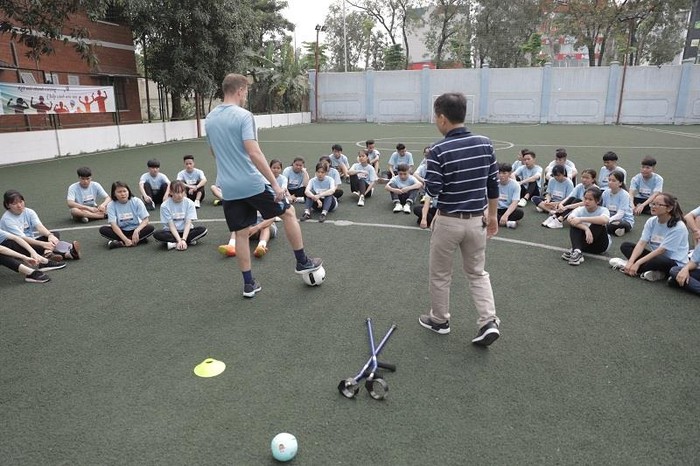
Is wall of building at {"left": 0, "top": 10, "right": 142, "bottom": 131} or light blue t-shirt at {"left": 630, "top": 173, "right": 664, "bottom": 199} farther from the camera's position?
wall of building at {"left": 0, "top": 10, "right": 142, "bottom": 131}

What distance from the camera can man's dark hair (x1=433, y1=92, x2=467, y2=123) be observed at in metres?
3.46

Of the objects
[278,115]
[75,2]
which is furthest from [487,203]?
[278,115]

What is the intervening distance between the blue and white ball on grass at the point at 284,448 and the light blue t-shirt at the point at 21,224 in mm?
5087

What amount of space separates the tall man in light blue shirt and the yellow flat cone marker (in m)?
Answer: 1.35

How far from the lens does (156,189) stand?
957 cm

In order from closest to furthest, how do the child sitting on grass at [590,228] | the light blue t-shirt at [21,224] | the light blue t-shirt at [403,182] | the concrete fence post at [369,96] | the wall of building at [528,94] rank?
the light blue t-shirt at [21,224]
the child sitting on grass at [590,228]
the light blue t-shirt at [403,182]
the wall of building at [528,94]
the concrete fence post at [369,96]

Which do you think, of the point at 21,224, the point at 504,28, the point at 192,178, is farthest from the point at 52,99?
the point at 504,28

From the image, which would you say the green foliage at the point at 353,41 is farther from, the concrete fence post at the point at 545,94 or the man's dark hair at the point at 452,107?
the man's dark hair at the point at 452,107

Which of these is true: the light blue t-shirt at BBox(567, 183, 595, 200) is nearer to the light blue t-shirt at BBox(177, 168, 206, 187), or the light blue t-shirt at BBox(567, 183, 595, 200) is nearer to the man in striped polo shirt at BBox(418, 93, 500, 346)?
the man in striped polo shirt at BBox(418, 93, 500, 346)

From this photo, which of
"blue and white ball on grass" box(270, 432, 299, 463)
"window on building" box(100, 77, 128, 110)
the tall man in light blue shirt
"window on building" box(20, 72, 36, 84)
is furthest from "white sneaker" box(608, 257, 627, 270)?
"window on building" box(100, 77, 128, 110)

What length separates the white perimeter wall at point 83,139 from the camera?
1521 cm

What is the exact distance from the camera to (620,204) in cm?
730

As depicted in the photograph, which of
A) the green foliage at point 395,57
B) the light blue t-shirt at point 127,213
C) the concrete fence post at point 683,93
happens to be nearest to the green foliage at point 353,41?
the green foliage at point 395,57

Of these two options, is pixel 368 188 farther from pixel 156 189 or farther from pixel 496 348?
pixel 496 348
